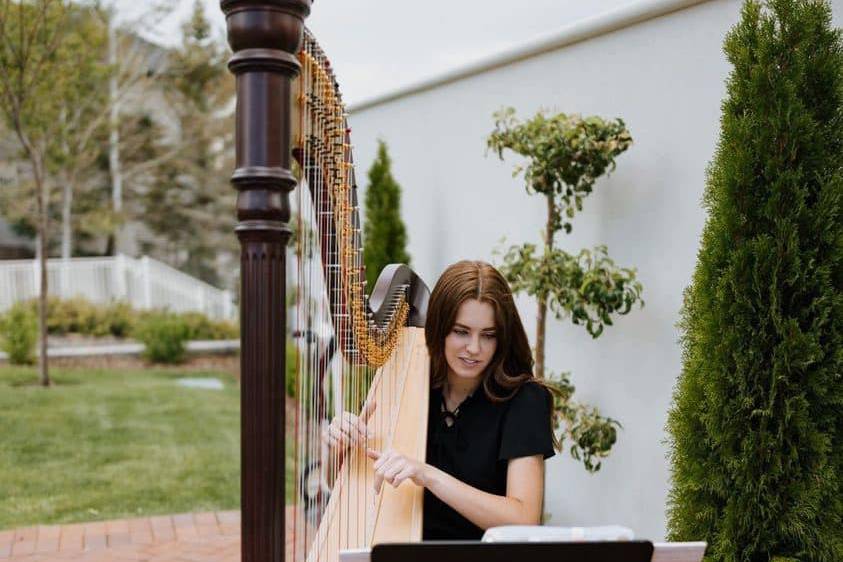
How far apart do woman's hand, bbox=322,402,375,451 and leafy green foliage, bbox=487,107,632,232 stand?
168 centimetres

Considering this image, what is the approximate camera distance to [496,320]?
2334 millimetres

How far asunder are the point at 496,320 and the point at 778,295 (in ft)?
2.47

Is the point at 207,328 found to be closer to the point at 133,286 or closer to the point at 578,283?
the point at 133,286

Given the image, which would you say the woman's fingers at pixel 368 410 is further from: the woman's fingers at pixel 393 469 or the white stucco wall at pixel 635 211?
the white stucco wall at pixel 635 211

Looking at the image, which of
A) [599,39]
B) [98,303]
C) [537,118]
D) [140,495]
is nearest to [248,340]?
[537,118]

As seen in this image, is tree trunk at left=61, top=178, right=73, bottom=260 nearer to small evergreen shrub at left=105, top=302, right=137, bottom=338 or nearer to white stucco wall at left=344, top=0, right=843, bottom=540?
small evergreen shrub at left=105, top=302, right=137, bottom=338

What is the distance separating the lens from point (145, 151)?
47.5ft

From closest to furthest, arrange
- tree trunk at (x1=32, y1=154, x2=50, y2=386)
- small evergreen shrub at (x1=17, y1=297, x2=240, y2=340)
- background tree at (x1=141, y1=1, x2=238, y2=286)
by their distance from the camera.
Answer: tree trunk at (x1=32, y1=154, x2=50, y2=386), small evergreen shrub at (x1=17, y1=297, x2=240, y2=340), background tree at (x1=141, y1=1, x2=238, y2=286)

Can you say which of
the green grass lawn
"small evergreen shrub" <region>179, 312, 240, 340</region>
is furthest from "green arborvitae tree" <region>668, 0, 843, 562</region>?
"small evergreen shrub" <region>179, 312, 240, 340</region>

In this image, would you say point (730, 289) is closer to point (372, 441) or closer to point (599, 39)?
point (372, 441)

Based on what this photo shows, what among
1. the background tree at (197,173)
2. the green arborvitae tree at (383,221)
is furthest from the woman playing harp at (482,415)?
the background tree at (197,173)

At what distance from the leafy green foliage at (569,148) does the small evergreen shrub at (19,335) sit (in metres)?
7.46

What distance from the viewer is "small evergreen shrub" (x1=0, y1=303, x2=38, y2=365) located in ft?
31.4

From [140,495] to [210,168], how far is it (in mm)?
10243
